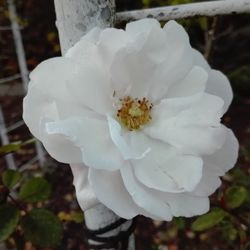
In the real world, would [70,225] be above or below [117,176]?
below

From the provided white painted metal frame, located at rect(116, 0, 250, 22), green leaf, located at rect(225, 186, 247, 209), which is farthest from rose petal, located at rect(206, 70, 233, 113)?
green leaf, located at rect(225, 186, 247, 209)

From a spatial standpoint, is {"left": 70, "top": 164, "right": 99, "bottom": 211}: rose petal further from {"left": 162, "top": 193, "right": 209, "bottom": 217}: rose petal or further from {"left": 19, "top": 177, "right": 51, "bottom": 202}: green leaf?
{"left": 19, "top": 177, "right": 51, "bottom": 202}: green leaf

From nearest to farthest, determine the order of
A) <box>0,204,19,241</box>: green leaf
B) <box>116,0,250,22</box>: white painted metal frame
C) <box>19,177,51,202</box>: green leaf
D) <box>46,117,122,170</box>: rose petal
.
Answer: <box>46,117,122,170</box>: rose petal
<box>116,0,250,22</box>: white painted metal frame
<box>0,204,19,241</box>: green leaf
<box>19,177,51,202</box>: green leaf

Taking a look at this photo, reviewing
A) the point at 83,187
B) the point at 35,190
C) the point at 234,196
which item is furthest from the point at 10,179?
the point at 234,196

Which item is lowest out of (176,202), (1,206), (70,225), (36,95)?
(70,225)

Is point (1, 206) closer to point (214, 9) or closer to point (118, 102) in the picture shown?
point (118, 102)

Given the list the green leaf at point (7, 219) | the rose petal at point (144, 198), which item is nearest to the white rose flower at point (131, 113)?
the rose petal at point (144, 198)

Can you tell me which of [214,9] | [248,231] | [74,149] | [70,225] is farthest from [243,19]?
[74,149]
